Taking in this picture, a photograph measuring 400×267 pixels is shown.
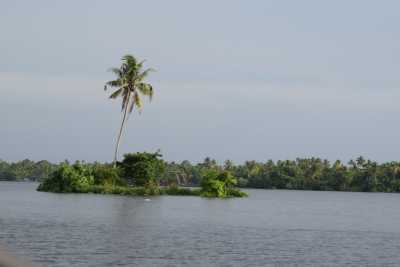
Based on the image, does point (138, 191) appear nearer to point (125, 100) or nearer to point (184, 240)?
point (125, 100)

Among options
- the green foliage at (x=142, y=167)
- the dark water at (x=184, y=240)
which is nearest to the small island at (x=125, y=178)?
the green foliage at (x=142, y=167)

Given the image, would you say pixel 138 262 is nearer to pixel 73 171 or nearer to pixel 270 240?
pixel 270 240

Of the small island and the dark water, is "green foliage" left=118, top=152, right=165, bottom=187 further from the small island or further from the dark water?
the dark water

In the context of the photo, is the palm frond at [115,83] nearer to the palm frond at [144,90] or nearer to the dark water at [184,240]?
the palm frond at [144,90]

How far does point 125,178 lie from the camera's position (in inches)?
3669

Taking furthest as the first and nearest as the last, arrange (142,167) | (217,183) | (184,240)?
1. (217,183)
2. (142,167)
3. (184,240)

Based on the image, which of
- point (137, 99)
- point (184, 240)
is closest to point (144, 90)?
point (137, 99)

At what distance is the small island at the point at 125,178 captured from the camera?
8981cm

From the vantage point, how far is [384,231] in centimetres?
5462

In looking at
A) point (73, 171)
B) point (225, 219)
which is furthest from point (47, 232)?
point (73, 171)

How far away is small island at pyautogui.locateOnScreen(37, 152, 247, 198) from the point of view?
89.8 m

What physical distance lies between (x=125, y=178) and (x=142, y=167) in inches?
190

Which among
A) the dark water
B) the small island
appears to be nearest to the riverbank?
the small island

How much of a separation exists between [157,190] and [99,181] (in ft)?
26.3
